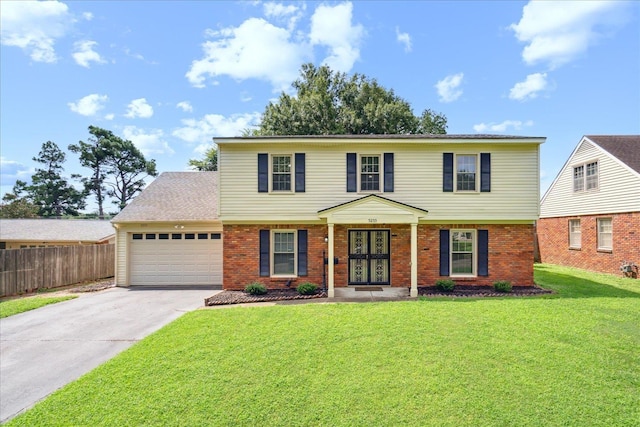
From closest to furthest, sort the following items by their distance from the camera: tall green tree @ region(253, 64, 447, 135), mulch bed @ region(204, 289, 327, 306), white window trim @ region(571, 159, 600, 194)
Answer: mulch bed @ region(204, 289, 327, 306), white window trim @ region(571, 159, 600, 194), tall green tree @ region(253, 64, 447, 135)

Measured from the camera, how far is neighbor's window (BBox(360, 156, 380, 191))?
11.2 metres

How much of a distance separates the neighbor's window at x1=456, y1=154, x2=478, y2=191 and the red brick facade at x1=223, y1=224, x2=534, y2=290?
1.49 m

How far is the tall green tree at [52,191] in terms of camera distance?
39812 mm

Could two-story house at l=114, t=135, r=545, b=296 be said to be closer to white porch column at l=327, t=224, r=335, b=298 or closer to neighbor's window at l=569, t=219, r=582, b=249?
white porch column at l=327, t=224, r=335, b=298

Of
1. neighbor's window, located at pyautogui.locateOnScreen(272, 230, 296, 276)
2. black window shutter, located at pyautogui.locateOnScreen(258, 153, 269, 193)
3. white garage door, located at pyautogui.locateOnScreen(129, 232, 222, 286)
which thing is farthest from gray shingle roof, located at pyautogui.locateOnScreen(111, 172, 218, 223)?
neighbor's window, located at pyautogui.locateOnScreen(272, 230, 296, 276)

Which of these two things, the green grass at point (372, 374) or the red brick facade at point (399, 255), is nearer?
the green grass at point (372, 374)

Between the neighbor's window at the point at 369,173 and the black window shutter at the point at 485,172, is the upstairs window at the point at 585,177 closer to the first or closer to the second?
the black window shutter at the point at 485,172

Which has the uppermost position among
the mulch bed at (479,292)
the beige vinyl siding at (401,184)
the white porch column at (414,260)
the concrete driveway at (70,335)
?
the beige vinyl siding at (401,184)

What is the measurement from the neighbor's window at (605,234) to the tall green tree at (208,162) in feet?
96.5

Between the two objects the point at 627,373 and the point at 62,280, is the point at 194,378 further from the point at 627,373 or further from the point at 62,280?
the point at 62,280

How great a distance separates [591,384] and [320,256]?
7.77m

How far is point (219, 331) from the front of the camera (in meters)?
6.93

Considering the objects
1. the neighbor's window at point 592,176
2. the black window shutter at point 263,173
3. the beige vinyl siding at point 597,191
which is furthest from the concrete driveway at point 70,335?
the neighbor's window at point 592,176

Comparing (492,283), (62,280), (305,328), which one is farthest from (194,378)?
(62,280)
